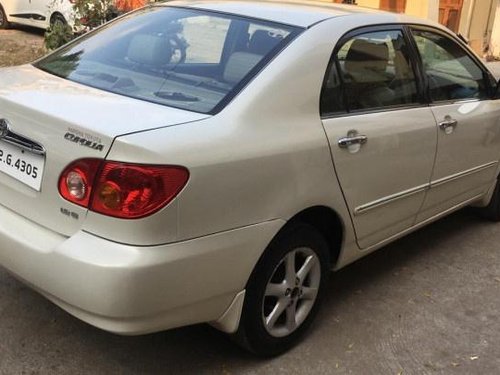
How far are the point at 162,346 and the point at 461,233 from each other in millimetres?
2689

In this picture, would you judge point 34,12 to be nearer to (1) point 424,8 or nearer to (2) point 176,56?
(1) point 424,8

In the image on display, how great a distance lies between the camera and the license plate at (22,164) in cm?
249

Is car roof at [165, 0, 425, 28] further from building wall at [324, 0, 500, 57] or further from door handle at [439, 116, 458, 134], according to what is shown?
building wall at [324, 0, 500, 57]

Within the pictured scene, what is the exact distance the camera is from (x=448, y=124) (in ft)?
12.2

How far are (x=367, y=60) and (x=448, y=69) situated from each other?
96 centimetres

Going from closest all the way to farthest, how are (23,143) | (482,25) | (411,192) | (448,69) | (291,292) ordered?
(23,143)
(291,292)
(411,192)
(448,69)
(482,25)

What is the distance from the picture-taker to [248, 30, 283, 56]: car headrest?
289 centimetres

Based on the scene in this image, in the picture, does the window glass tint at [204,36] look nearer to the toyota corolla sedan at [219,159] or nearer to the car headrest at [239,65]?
the toyota corolla sedan at [219,159]

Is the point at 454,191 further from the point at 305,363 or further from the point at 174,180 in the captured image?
the point at 174,180

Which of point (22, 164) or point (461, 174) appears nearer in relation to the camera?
point (22, 164)

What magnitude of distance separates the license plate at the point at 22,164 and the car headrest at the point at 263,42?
107 cm

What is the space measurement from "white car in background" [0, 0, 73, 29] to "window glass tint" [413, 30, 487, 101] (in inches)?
337

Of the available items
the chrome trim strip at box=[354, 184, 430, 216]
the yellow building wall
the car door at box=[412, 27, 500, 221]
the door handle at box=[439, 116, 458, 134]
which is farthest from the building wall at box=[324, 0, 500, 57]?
the chrome trim strip at box=[354, 184, 430, 216]

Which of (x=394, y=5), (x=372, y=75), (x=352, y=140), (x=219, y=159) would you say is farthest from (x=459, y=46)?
(x=394, y=5)
